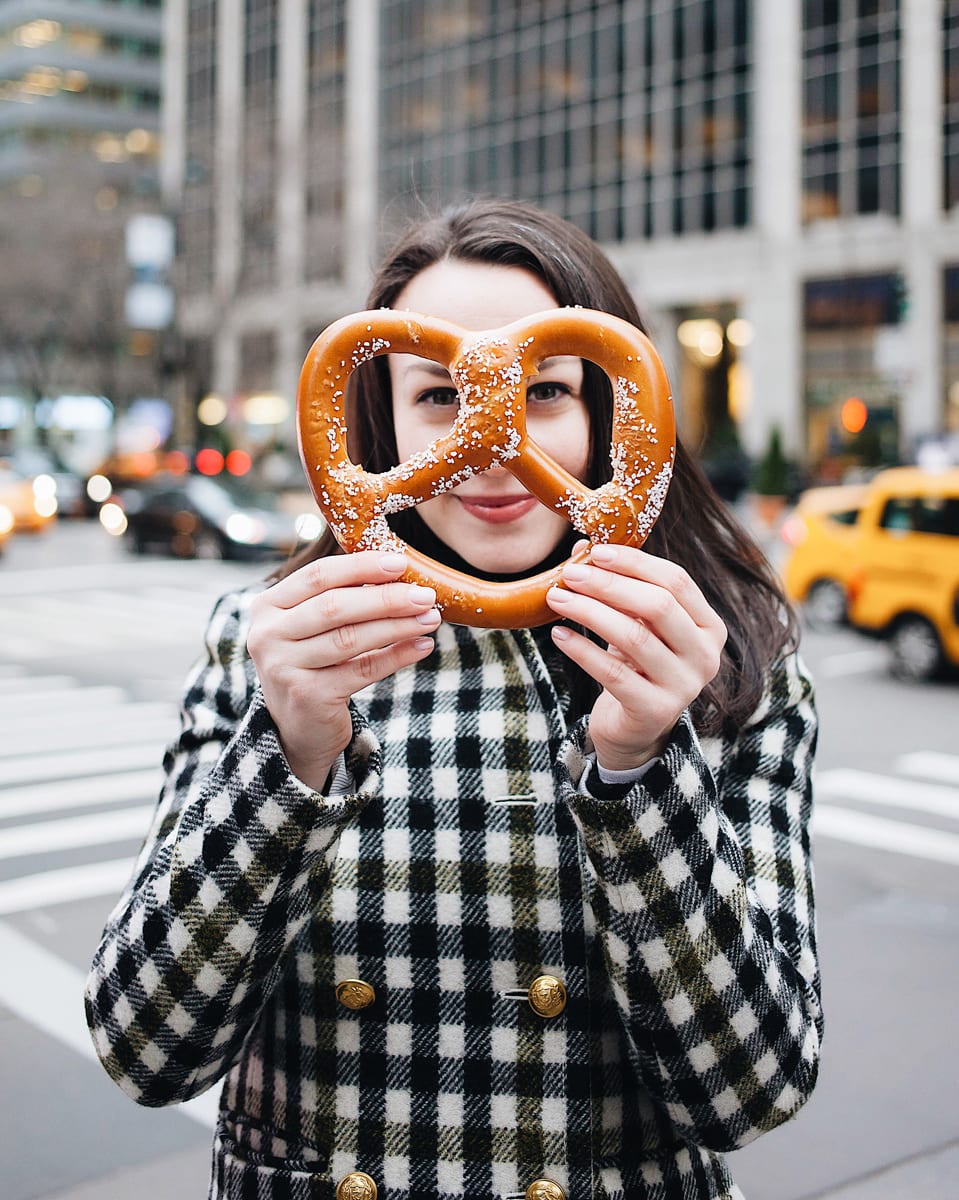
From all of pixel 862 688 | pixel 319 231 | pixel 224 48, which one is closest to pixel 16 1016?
pixel 862 688

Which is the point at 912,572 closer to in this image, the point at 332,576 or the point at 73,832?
the point at 73,832

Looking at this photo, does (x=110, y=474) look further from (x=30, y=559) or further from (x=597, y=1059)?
(x=597, y=1059)

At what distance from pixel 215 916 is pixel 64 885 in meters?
5.14

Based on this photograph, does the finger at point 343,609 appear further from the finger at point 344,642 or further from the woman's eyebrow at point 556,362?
the woman's eyebrow at point 556,362

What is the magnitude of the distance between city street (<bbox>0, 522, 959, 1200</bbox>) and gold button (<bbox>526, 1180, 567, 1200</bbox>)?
244 cm

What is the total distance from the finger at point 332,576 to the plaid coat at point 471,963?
0.18 meters

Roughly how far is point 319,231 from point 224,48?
17612mm

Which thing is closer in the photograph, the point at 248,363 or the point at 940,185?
the point at 940,185

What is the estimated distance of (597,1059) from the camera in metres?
1.77

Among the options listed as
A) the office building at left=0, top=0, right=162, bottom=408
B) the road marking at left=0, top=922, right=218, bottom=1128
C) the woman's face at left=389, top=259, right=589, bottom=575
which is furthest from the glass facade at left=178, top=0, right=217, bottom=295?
the woman's face at left=389, top=259, right=589, bottom=575

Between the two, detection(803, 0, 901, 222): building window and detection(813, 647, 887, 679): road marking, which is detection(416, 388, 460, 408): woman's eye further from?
detection(803, 0, 901, 222): building window

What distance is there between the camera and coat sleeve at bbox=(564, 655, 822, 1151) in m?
1.63

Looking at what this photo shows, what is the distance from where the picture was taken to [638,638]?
1559 millimetres

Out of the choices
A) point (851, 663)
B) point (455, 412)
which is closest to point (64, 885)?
point (455, 412)
